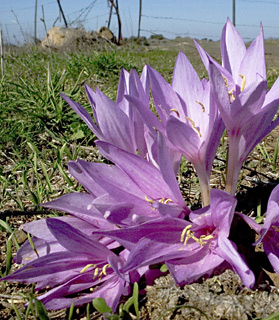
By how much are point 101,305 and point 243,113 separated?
583 mm

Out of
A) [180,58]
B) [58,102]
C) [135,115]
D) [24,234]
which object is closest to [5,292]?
[24,234]

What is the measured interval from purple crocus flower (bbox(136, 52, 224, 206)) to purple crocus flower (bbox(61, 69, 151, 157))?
5 centimetres

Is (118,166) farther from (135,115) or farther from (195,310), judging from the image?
(195,310)

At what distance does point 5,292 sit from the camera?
123 cm

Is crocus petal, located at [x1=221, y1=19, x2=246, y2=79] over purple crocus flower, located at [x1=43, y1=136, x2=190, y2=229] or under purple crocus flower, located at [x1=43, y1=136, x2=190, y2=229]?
over

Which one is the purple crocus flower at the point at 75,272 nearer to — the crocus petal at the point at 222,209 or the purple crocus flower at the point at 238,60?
the crocus petal at the point at 222,209

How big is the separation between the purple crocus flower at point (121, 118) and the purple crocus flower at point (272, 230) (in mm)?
391

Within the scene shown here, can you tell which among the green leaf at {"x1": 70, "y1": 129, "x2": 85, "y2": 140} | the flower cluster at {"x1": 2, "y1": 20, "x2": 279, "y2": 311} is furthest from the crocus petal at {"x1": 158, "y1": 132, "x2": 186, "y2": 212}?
the green leaf at {"x1": 70, "y1": 129, "x2": 85, "y2": 140}

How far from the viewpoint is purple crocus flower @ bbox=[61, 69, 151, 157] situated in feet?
3.63

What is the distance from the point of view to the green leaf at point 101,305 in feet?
3.13

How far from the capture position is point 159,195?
1071 millimetres

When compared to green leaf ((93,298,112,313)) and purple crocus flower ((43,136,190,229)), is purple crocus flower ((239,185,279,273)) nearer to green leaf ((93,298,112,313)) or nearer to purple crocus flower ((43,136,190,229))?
purple crocus flower ((43,136,190,229))

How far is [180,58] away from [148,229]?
0.51 metres

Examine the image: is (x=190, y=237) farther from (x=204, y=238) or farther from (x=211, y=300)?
(x=211, y=300)
